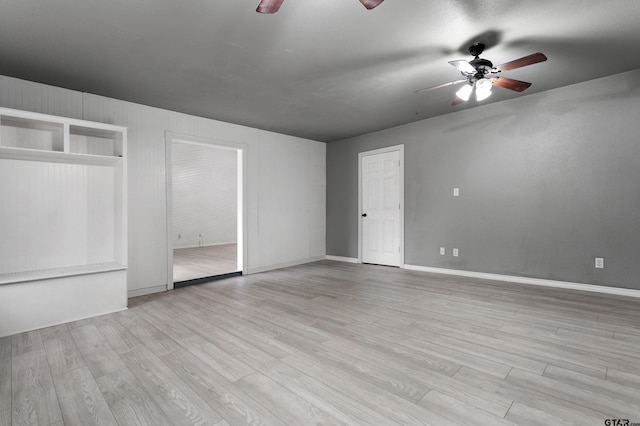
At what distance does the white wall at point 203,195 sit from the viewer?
8570 mm

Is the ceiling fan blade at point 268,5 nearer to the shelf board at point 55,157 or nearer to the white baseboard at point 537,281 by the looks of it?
the shelf board at point 55,157

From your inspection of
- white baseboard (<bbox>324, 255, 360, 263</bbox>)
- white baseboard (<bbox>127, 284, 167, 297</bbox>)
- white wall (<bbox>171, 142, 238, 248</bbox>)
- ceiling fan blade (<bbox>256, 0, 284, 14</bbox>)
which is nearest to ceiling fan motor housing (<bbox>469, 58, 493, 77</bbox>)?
ceiling fan blade (<bbox>256, 0, 284, 14</bbox>)

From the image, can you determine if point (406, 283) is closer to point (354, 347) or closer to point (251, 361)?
point (354, 347)

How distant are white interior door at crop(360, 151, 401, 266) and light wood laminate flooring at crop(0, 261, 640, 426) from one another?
6.88ft

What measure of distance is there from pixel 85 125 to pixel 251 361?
2988 millimetres

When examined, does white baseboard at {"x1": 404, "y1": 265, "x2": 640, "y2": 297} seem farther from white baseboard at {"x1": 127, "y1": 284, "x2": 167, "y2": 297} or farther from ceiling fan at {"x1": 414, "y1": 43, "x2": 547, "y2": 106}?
white baseboard at {"x1": 127, "y1": 284, "x2": 167, "y2": 297}

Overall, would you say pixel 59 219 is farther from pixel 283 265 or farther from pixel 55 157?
pixel 283 265

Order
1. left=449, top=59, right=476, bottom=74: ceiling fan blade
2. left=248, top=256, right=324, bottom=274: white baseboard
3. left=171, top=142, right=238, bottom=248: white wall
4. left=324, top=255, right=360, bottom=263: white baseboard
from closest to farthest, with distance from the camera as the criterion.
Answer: left=449, top=59, right=476, bottom=74: ceiling fan blade < left=248, top=256, right=324, bottom=274: white baseboard < left=324, top=255, right=360, bottom=263: white baseboard < left=171, top=142, right=238, bottom=248: white wall

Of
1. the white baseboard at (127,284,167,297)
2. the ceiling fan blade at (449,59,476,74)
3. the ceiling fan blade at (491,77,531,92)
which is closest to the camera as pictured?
the ceiling fan blade at (449,59,476,74)

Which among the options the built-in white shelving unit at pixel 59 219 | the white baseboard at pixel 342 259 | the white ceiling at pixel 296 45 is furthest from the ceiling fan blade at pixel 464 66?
the white baseboard at pixel 342 259

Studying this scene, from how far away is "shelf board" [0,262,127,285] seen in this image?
2822mm

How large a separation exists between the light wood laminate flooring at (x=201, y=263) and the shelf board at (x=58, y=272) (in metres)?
1.41

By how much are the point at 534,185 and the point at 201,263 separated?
19.6 feet

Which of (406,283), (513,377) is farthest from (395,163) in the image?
(513,377)
